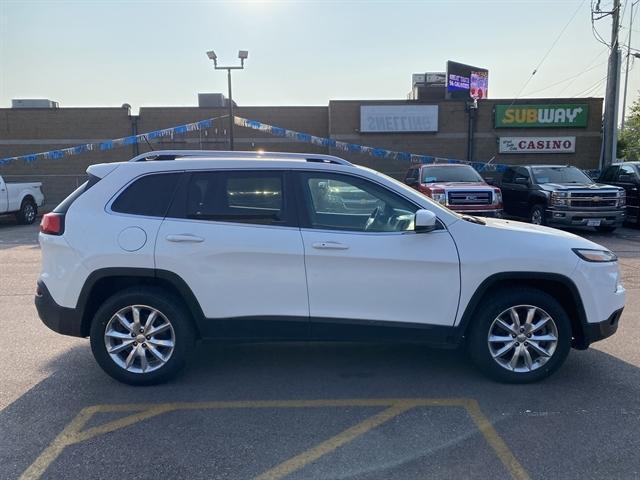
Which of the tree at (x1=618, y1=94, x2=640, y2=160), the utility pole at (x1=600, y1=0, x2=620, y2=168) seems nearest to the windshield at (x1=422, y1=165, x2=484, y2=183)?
the utility pole at (x1=600, y1=0, x2=620, y2=168)

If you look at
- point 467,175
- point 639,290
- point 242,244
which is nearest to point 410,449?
point 242,244

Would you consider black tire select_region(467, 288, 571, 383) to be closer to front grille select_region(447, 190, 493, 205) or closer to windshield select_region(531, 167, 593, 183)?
front grille select_region(447, 190, 493, 205)

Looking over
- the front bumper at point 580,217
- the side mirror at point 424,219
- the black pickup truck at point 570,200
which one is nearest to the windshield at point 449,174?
the black pickup truck at point 570,200

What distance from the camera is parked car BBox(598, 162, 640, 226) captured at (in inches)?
564

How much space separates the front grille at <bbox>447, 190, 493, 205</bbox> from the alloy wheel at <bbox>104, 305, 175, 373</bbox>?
9.05 meters

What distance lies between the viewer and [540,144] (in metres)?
23.5

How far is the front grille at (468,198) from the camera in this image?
12055 mm

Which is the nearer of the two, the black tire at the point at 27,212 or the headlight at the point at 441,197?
the headlight at the point at 441,197

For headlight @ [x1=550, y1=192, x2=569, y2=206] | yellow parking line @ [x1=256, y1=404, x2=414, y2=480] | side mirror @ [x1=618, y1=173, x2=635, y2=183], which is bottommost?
yellow parking line @ [x1=256, y1=404, x2=414, y2=480]

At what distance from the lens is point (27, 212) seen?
16.8 metres

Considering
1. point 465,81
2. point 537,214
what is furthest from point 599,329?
point 465,81

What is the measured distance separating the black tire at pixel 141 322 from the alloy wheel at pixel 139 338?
0.06ft

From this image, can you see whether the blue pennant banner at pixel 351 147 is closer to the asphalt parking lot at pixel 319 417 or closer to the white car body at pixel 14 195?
the white car body at pixel 14 195

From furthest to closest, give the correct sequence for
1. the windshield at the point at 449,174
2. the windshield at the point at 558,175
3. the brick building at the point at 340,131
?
the brick building at the point at 340,131
the windshield at the point at 558,175
the windshield at the point at 449,174
